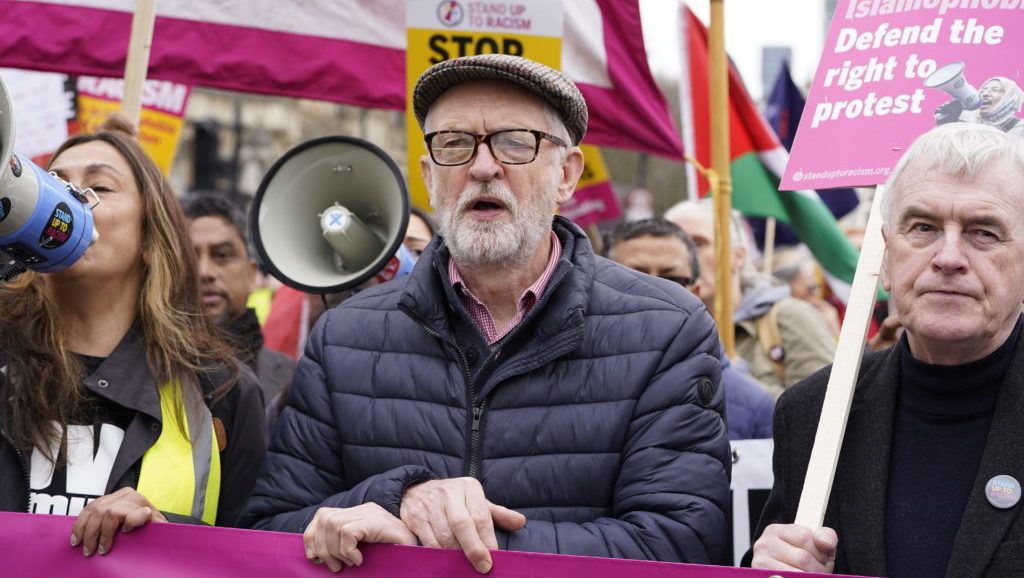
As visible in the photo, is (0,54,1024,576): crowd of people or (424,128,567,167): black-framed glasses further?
(424,128,567,167): black-framed glasses

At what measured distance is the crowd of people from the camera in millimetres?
2537

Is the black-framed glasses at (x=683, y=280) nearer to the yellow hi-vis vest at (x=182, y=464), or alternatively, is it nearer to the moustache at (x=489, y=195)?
the moustache at (x=489, y=195)

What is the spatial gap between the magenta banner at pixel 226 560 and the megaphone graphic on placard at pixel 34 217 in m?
0.54

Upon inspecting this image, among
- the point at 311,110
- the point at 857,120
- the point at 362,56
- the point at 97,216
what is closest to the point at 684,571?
the point at 857,120

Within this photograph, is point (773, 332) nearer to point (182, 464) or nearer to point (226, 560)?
point (182, 464)

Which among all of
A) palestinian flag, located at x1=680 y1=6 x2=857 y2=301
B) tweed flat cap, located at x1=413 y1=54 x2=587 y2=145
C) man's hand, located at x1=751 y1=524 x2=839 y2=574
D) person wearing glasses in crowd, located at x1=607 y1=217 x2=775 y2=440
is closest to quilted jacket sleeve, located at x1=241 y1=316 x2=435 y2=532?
tweed flat cap, located at x1=413 y1=54 x2=587 y2=145

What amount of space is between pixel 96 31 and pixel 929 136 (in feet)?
11.2

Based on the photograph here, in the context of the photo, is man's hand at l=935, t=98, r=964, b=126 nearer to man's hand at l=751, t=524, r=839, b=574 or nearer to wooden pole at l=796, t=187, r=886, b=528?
wooden pole at l=796, t=187, r=886, b=528

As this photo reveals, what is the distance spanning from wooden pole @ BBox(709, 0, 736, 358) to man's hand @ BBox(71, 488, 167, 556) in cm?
266

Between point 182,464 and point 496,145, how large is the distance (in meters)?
1.01

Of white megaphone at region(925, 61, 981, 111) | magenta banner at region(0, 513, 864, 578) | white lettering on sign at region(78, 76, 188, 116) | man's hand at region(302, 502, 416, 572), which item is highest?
white lettering on sign at region(78, 76, 188, 116)

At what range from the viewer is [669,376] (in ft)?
9.20

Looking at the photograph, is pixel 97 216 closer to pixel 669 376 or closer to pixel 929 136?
pixel 669 376

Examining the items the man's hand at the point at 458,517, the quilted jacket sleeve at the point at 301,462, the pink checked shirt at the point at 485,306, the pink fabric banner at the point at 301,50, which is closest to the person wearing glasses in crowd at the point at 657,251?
the pink fabric banner at the point at 301,50
